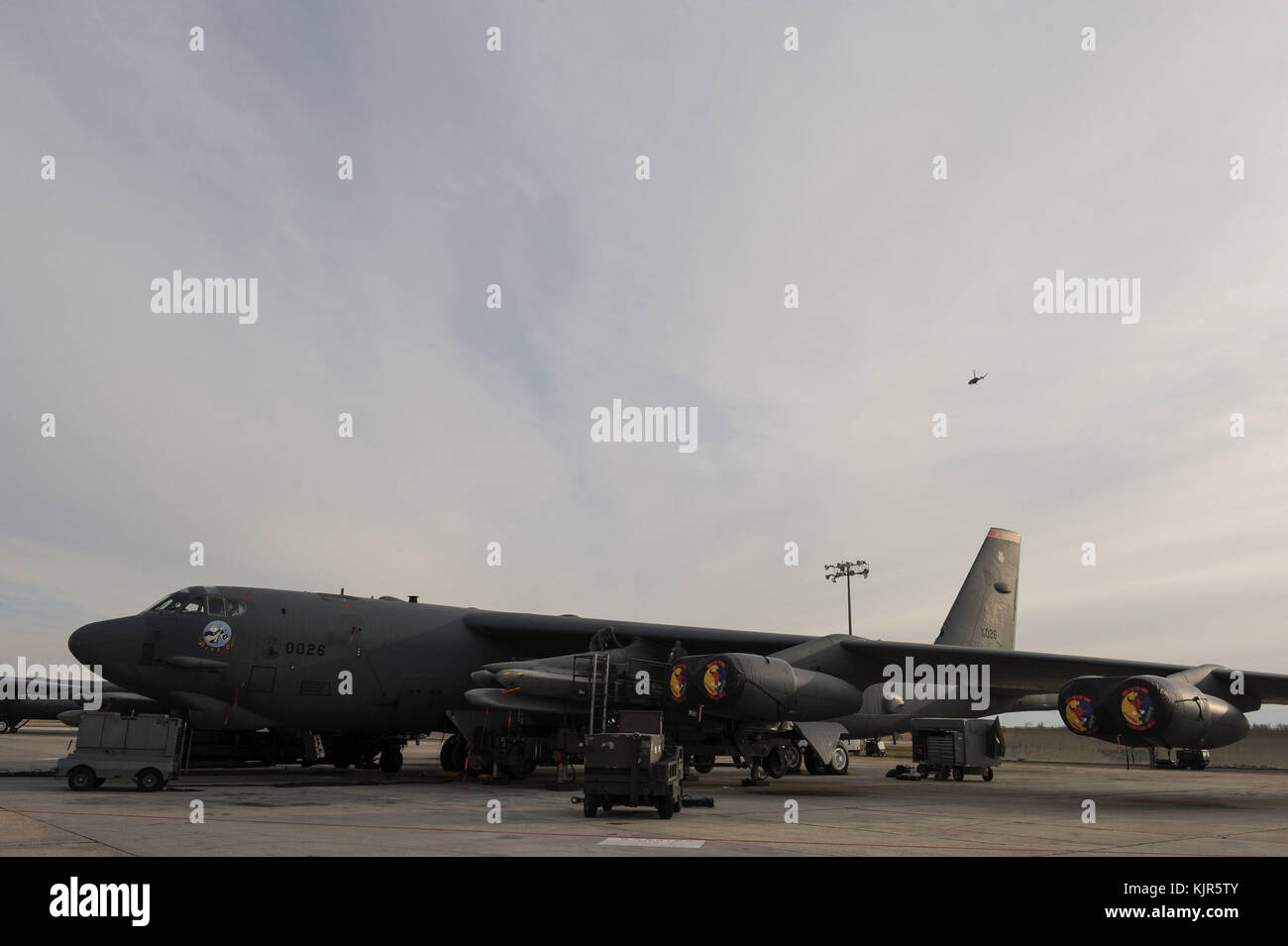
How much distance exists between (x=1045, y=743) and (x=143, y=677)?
91287 millimetres

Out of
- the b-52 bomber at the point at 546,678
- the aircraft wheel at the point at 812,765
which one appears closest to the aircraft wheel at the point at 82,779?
the b-52 bomber at the point at 546,678

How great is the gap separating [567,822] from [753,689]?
5.95 metres

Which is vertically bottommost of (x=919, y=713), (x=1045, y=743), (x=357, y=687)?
(x=1045, y=743)

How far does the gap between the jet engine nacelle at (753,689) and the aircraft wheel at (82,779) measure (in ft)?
32.0

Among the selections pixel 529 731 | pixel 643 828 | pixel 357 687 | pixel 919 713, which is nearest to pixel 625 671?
pixel 529 731

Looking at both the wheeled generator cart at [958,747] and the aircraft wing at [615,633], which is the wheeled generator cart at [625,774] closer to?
the aircraft wing at [615,633]

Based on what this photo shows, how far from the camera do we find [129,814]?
11.3 m

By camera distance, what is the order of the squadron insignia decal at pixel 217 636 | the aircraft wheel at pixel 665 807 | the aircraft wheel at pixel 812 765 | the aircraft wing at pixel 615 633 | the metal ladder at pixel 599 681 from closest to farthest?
1. the aircraft wheel at pixel 665 807
2. the squadron insignia decal at pixel 217 636
3. the metal ladder at pixel 599 681
4. the aircraft wing at pixel 615 633
5. the aircraft wheel at pixel 812 765

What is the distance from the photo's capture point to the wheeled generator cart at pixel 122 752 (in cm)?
1488
